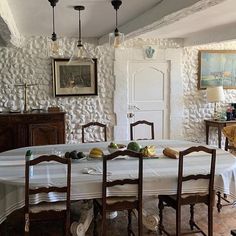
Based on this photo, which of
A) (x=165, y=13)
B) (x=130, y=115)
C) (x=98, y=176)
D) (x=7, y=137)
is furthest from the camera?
(x=130, y=115)

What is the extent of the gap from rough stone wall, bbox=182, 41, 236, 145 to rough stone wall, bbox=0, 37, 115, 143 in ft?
4.87

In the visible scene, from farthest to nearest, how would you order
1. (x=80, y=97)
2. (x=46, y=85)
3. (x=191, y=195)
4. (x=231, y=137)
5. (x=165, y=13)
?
(x=80, y=97) → (x=46, y=85) → (x=231, y=137) → (x=165, y=13) → (x=191, y=195)

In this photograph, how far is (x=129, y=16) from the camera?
4035mm

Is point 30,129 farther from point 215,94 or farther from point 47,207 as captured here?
point 215,94

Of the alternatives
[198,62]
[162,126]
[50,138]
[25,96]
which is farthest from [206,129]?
[25,96]

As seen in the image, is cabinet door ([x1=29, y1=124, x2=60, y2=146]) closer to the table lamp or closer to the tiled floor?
the tiled floor

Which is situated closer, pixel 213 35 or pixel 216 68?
pixel 213 35

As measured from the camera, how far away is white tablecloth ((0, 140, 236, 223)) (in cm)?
276

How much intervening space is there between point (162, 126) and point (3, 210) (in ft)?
14.3

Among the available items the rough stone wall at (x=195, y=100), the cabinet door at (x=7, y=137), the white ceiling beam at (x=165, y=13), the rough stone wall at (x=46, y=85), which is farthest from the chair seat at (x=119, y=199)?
the rough stone wall at (x=195, y=100)

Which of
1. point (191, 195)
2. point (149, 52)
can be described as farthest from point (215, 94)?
point (191, 195)

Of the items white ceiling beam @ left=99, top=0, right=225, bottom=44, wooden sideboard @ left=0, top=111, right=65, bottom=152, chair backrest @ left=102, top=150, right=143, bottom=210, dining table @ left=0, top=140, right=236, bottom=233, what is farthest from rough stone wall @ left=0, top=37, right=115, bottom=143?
chair backrest @ left=102, top=150, right=143, bottom=210

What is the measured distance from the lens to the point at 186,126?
6750mm

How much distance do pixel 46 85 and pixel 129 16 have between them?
251 cm
